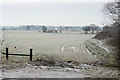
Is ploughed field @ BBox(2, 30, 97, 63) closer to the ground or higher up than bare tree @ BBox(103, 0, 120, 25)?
closer to the ground

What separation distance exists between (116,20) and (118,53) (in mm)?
1821

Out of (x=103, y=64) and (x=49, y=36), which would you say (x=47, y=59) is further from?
(x=49, y=36)

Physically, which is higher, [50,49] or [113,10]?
[113,10]

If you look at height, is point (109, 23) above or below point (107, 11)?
below

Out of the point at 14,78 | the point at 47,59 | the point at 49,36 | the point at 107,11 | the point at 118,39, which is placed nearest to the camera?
the point at 14,78

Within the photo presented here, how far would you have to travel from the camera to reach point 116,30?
721cm

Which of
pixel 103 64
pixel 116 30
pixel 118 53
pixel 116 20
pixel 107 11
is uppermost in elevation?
pixel 107 11

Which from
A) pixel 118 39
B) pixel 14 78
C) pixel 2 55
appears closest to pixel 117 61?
pixel 118 39

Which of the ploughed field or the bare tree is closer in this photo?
the bare tree

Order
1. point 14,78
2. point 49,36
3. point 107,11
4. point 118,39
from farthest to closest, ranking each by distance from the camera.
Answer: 1. point 49,36
2. point 107,11
3. point 118,39
4. point 14,78

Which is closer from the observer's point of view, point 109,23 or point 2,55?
point 109,23

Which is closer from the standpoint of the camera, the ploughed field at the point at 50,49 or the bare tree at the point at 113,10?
the bare tree at the point at 113,10

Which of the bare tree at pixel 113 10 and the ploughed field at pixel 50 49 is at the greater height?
the bare tree at pixel 113 10

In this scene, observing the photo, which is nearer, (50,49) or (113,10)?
(113,10)
